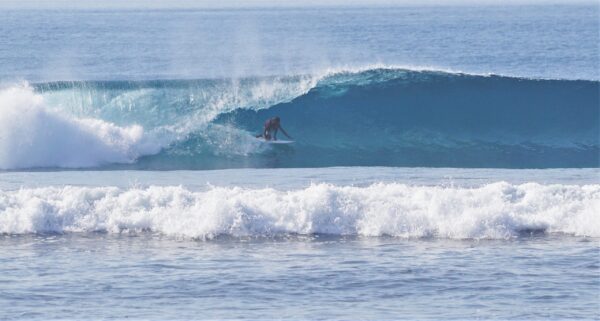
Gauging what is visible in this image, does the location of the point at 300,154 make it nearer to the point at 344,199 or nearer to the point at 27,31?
the point at 344,199

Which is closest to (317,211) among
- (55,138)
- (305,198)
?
(305,198)

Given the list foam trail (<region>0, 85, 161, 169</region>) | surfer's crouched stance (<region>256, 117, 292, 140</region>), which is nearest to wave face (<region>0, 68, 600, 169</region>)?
foam trail (<region>0, 85, 161, 169</region>)

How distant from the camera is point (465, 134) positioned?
2262 cm

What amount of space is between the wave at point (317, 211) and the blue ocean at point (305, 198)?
0.03 metres

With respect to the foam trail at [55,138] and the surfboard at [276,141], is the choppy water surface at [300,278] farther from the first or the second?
the surfboard at [276,141]

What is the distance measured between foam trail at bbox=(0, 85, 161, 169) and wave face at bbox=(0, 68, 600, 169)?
0.02m

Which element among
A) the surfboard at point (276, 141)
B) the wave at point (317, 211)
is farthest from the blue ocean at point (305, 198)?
the surfboard at point (276, 141)

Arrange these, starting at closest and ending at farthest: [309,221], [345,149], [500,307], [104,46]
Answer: [500,307] → [309,221] → [345,149] → [104,46]

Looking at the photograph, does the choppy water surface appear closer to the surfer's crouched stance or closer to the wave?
the wave

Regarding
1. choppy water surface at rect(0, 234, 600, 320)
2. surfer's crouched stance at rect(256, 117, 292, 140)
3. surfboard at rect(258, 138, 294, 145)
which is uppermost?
surfer's crouched stance at rect(256, 117, 292, 140)

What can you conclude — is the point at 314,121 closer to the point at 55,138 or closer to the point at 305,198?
the point at 55,138

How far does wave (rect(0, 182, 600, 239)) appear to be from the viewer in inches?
601

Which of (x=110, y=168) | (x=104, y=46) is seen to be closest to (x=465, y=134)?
(x=110, y=168)

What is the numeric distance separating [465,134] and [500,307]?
11.2 m
